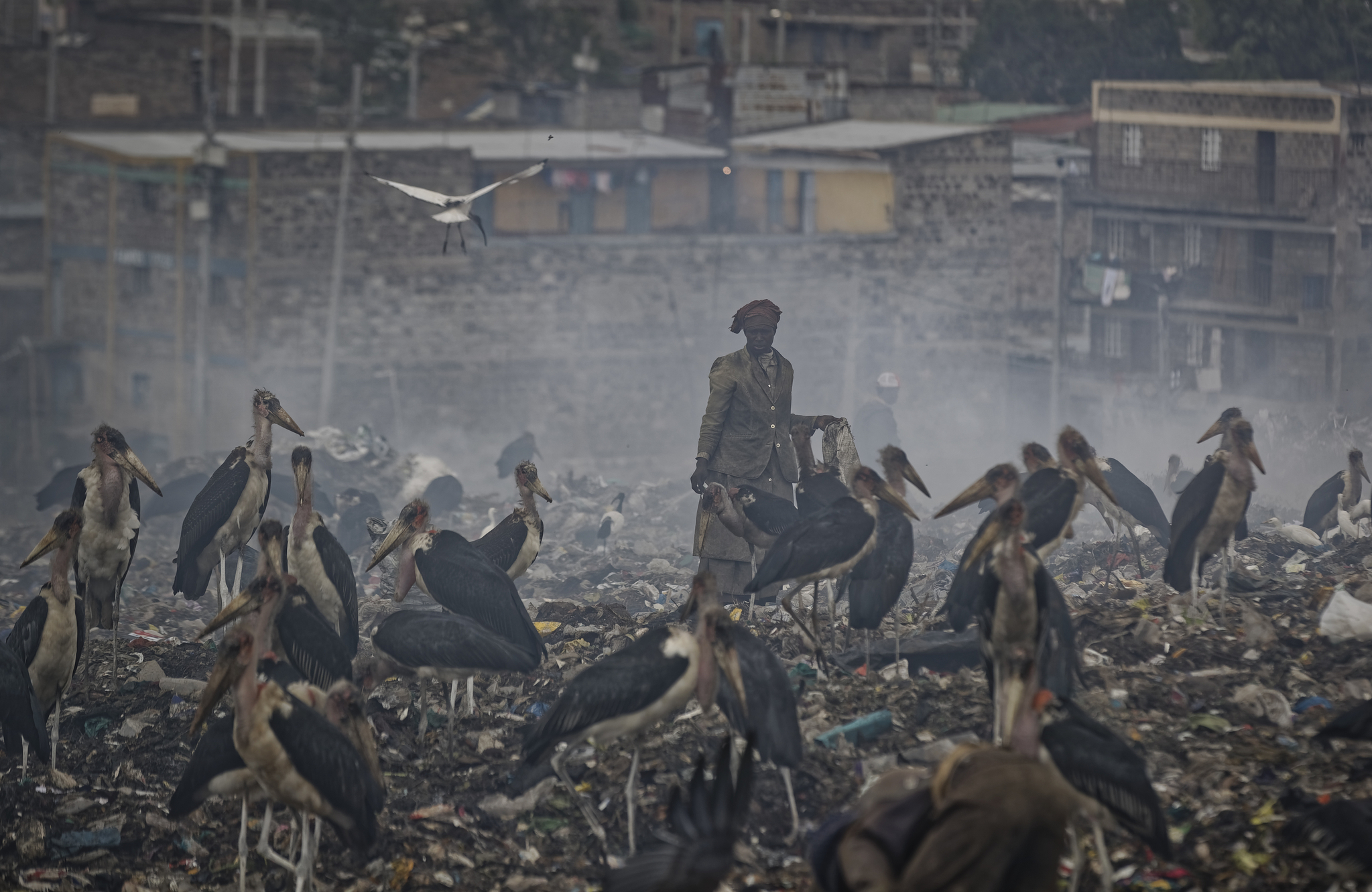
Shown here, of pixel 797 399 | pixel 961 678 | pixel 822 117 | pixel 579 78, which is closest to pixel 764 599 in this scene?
pixel 961 678

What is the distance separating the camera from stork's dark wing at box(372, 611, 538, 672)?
7590 mm

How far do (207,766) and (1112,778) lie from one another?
3963mm

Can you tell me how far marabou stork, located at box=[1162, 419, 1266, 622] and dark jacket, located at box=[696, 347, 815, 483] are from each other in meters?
2.61

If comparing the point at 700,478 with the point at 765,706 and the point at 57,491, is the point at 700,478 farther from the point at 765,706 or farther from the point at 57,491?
the point at 57,491

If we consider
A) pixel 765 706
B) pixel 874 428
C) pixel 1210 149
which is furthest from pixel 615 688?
pixel 1210 149

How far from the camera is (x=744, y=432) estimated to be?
9797mm

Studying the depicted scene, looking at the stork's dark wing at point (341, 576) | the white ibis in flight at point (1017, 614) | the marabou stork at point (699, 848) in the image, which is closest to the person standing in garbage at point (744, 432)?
the stork's dark wing at point (341, 576)

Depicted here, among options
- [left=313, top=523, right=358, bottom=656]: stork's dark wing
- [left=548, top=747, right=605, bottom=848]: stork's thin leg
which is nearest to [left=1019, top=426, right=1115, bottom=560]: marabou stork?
[left=548, top=747, right=605, bottom=848]: stork's thin leg

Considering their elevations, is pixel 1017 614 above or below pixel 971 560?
below

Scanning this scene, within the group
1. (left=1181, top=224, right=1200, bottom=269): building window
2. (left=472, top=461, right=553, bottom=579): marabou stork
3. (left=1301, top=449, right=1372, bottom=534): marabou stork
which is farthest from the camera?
(left=1181, top=224, right=1200, bottom=269): building window

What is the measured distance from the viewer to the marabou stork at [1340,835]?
5.54 meters

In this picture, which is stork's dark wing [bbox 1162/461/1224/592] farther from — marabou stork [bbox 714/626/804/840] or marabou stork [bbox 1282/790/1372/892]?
marabou stork [bbox 714/626/804/840]

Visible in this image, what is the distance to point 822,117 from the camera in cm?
2728

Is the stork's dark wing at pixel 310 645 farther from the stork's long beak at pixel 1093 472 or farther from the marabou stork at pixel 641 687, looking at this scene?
the stork's long beak at pixel 1093 472
